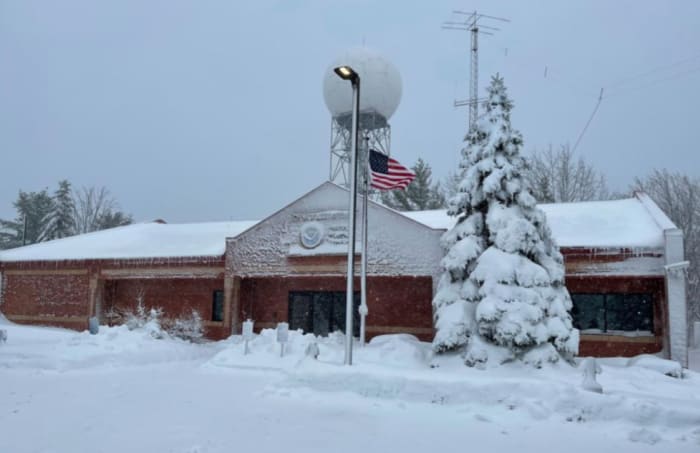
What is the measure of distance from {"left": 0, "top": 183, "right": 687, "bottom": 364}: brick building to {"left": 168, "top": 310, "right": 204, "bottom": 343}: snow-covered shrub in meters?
1.06

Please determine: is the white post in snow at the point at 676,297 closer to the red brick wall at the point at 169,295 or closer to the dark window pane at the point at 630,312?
the dark window pane at the point at 630,312

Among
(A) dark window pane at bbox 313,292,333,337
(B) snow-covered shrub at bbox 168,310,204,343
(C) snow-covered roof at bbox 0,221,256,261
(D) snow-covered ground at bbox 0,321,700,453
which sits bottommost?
(D) snow-covered ground at bbox 0,321,700,453

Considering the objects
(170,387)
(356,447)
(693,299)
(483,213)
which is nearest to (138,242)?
(170,387)

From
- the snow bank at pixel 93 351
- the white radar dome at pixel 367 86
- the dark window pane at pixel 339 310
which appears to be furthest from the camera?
the white radar dome at pixel 367 86

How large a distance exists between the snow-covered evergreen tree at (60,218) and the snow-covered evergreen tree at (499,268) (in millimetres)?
44665

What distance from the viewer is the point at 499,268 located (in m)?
13.7

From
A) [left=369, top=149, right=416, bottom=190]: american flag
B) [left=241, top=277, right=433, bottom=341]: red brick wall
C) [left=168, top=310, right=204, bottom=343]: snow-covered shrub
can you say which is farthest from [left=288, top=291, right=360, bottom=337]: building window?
[left=369, top=149, right=416, bottom=190]: american flag

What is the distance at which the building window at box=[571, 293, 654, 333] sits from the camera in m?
18.7

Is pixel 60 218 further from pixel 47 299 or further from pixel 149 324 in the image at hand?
pixel 149 324

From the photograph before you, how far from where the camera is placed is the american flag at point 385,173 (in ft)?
51.2

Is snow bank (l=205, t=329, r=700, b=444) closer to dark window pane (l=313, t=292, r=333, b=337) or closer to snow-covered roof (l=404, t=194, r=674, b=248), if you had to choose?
snow-covered roof (l=404, t=194, r=674, b=248)

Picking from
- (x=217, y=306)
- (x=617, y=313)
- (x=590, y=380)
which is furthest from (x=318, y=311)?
(x=590, y=380)

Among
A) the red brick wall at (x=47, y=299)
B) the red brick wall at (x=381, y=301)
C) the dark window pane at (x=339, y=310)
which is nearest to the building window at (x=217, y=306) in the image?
the red brick wall at (x=381, y=301)

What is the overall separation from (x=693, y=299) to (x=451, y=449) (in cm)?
2738
